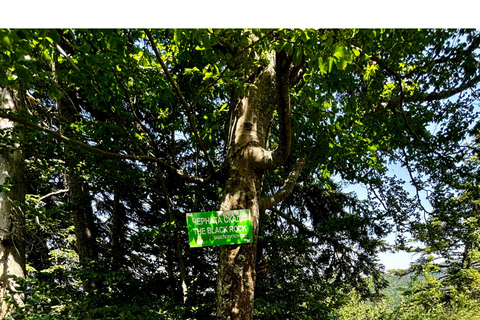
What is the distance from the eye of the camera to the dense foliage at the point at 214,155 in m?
2.16

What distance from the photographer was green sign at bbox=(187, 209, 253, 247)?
1.67m

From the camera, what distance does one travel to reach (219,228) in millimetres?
1705

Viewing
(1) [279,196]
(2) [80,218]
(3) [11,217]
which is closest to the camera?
(1) [279,196]

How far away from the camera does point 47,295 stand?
7.83 feet

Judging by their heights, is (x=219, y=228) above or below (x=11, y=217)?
below

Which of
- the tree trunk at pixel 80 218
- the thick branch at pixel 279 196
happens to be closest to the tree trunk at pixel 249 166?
the thick branch at pixel 279 196

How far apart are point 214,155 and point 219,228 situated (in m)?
2.13

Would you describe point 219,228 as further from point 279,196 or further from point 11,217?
point 11,217

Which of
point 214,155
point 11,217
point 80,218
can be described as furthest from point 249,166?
point 80,218

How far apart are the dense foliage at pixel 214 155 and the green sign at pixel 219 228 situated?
0.40m

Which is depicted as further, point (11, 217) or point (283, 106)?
point (11, 217)

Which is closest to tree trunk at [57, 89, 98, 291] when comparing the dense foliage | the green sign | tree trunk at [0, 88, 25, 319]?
the dense foliage
